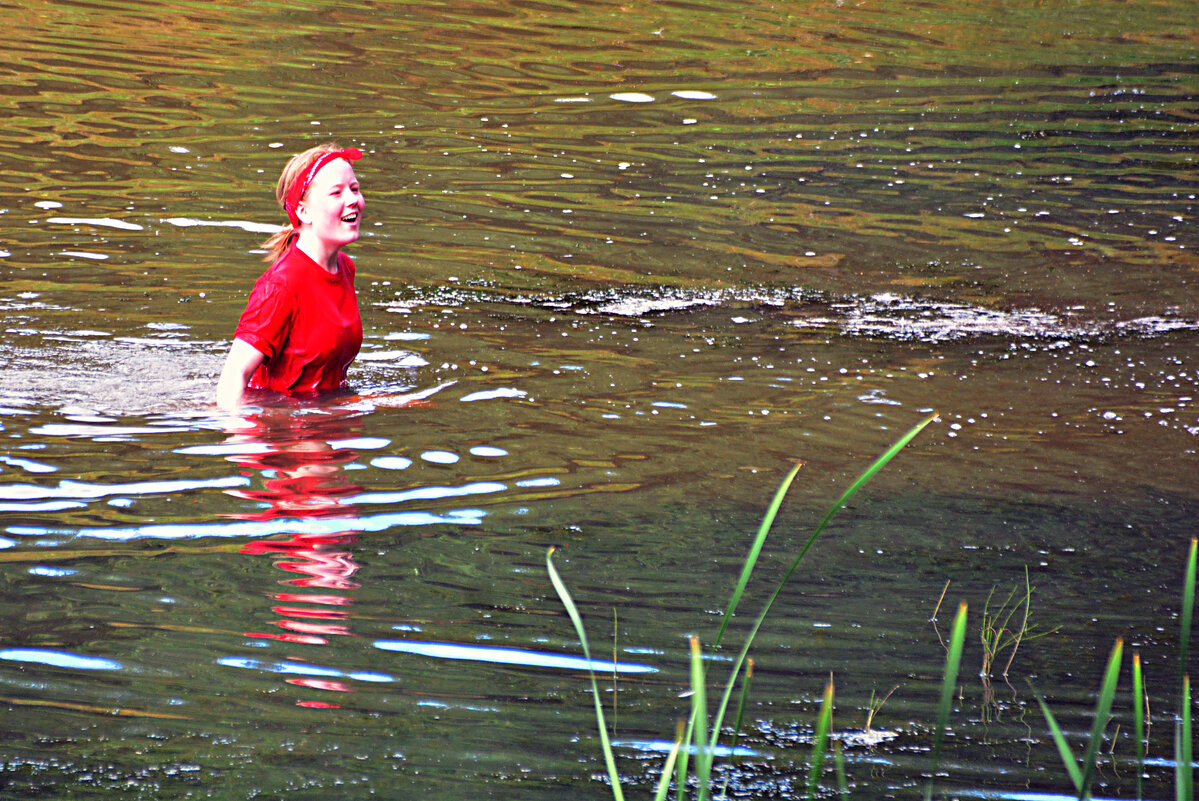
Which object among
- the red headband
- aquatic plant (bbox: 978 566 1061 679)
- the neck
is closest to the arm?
the neck


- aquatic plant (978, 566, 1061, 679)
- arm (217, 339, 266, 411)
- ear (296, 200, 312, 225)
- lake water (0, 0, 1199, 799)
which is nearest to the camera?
lake water (0, 0, 1199, 799)

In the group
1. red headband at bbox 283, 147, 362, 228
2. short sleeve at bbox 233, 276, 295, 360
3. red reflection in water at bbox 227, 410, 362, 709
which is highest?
red headband at bbox 283, 147, 362, 228

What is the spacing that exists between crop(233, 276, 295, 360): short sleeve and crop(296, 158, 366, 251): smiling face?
0.30 m

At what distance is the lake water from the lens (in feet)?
10.6

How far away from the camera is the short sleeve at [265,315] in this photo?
529 centimetres

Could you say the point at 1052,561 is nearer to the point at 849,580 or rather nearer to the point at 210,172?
the point at 849,580

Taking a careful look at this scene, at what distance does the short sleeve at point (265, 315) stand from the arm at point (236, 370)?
0.03m

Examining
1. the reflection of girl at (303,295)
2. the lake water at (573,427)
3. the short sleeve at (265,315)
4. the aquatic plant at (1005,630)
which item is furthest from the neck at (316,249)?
the aquatic plant at (1005,630)

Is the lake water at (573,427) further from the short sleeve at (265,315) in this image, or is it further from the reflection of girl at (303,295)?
Answer: the short sleeve at (265,315)

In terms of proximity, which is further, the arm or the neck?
the neck

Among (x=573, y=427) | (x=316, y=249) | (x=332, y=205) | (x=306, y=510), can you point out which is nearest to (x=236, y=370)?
(x=316, y=249)

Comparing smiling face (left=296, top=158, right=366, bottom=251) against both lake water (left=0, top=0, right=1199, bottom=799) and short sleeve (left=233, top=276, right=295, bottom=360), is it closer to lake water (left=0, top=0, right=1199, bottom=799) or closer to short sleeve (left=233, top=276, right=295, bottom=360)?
short sleeve (left=233, top=276, right=295, bottom=360)

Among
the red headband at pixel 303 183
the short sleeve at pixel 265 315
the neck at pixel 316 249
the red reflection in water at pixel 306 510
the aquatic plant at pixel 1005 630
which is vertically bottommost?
the aquatic plant at pixel 1005 630

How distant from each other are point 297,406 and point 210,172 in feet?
16.9
